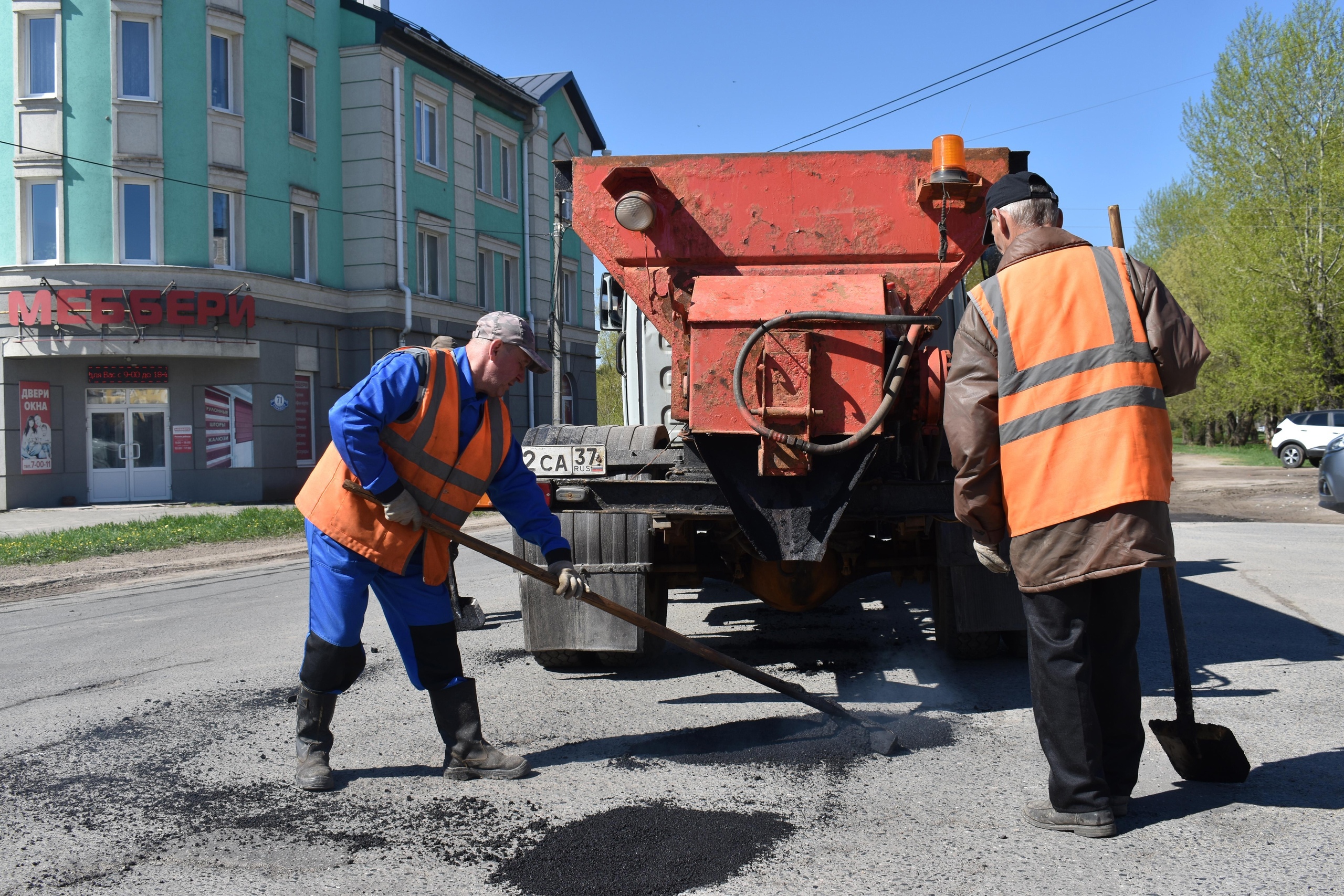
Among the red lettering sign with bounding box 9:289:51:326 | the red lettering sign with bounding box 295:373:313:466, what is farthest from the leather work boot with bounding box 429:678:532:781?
the red lettering sign with bounding box 295:373:313:466

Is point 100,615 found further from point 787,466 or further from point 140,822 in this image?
point 787,466

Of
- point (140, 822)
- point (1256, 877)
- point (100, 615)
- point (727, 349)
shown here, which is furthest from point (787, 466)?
point (100, 615)

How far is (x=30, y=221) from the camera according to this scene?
727 inches

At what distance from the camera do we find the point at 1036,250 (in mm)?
3305

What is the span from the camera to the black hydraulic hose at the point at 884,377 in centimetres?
425

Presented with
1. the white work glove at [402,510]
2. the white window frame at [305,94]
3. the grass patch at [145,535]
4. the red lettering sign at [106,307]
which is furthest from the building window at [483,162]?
the white work glove at [402,510]

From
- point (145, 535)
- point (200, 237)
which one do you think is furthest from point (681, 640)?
point (200, 237)

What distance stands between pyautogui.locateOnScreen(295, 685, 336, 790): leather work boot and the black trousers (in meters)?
2.35

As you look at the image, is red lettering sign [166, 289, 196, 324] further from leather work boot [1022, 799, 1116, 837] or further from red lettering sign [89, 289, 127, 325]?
leather work boot [1022, 799, 1116, 837]

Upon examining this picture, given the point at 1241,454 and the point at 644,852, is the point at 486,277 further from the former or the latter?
the point at 644,852

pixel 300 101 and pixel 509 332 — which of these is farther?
pixel 300 101

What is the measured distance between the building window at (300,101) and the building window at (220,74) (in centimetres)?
163

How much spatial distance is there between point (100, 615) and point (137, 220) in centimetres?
1324

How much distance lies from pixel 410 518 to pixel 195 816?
114cm
